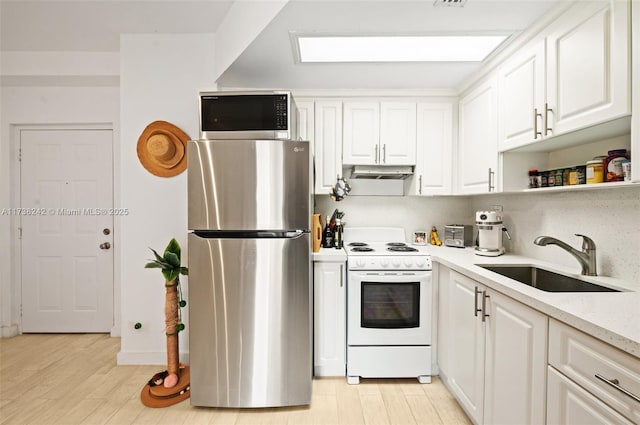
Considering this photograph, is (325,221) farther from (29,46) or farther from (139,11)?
(29,46)

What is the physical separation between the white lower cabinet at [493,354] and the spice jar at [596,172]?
30.2 inches

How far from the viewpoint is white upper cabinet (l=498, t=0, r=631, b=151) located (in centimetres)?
124

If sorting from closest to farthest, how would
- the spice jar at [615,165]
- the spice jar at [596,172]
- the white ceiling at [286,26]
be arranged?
1. the spice jar at [615,165]
2. the spice jar at [596,172]
3. the white ceiling at [286,26]

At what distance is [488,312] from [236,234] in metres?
1.51

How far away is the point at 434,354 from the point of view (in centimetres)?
223

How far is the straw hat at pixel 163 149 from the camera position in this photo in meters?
2.36

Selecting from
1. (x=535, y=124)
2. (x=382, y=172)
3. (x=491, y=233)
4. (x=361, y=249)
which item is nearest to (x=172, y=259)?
(x=361, y=249)

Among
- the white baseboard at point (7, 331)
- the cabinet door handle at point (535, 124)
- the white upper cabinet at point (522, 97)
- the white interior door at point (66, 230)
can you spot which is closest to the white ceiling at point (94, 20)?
the white interior door at point (66, 230)

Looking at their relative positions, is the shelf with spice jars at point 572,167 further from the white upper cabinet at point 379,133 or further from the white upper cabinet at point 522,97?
the white upper cabinet at point 379,133

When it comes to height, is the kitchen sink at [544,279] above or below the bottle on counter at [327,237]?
below

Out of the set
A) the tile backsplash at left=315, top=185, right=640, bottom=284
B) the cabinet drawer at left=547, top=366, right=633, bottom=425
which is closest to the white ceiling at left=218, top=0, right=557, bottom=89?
the tile backsplash at left=315, top=185, right=640, bottom=284

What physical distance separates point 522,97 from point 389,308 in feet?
5.39

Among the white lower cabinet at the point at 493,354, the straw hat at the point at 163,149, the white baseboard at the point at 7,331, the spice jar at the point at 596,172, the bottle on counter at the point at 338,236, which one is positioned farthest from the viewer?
the white baseboard at the point at 7,331

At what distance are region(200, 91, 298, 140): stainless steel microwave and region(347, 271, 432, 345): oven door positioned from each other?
1.19m
